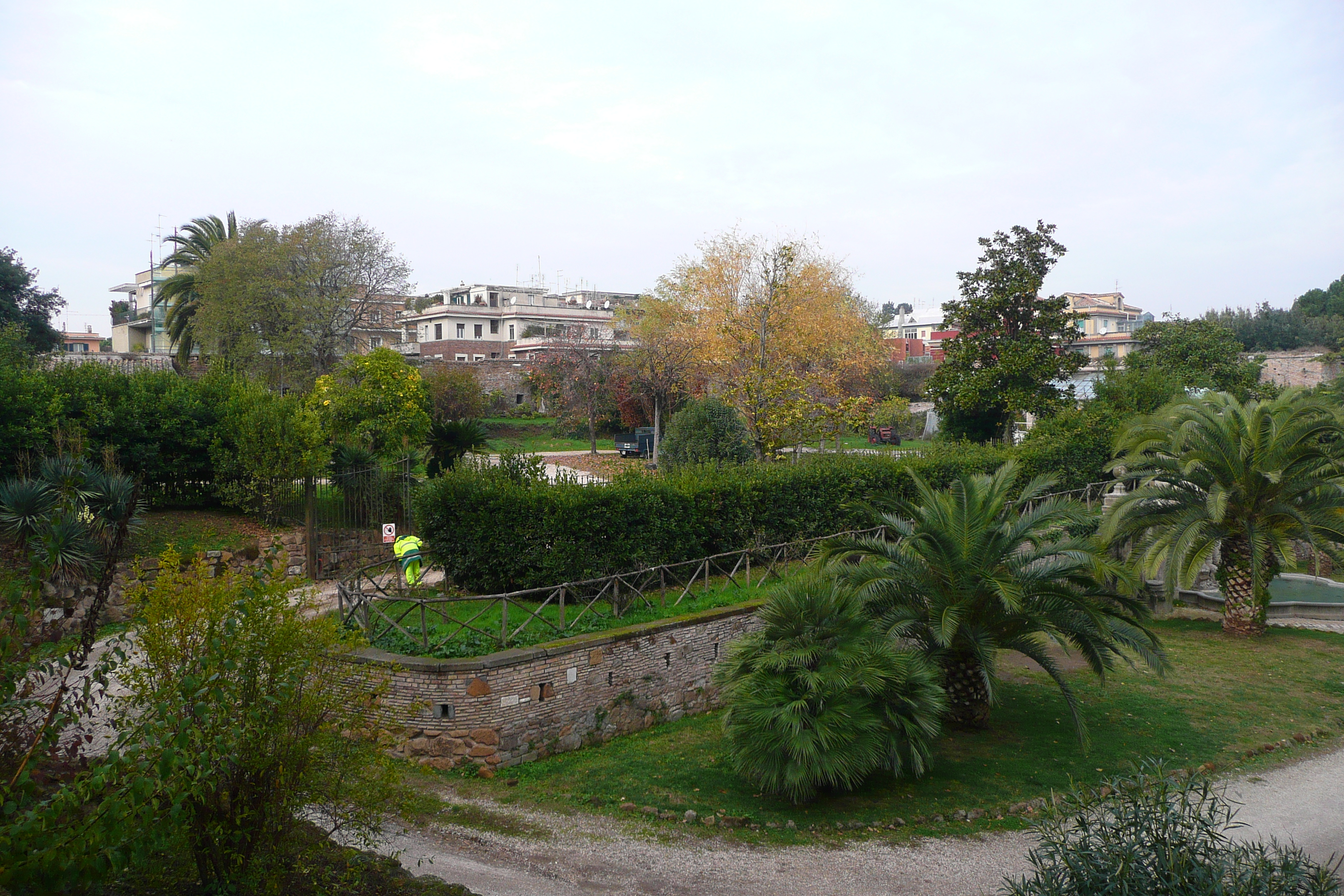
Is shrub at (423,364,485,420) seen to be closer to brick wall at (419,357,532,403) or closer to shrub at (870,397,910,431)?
brick wall at (419,357,532,403)

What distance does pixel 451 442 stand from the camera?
21.0 metres

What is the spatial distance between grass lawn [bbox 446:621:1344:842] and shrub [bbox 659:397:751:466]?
817 centimetres

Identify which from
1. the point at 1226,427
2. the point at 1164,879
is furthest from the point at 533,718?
the point at 1226,427

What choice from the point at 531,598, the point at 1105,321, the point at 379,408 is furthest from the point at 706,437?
the point at 1105,321

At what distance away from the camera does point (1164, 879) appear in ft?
16.8

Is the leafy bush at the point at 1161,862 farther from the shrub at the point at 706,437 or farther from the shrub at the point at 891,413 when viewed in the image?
the shrub at the point at 891,413

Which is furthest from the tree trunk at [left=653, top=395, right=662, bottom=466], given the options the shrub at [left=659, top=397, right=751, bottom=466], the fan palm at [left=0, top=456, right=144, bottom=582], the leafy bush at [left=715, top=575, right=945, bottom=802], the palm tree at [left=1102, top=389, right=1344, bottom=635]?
the leafy bush at [left=715, top=575, right=945, bottom=802]

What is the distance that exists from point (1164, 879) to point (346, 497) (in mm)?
15957

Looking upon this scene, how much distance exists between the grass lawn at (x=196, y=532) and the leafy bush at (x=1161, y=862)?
14.4 meters

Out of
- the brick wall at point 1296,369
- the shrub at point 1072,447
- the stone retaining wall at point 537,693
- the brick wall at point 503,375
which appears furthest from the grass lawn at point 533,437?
the brick wall at point 1296,369

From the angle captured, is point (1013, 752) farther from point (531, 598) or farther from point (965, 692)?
point (531, 598)

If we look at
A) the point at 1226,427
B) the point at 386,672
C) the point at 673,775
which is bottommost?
the point at 673,775

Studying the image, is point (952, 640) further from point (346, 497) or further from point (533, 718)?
point (346, 497)

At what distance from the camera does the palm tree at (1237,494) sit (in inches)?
575
